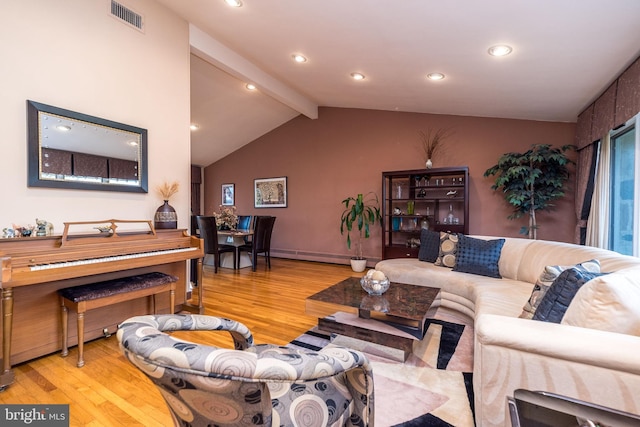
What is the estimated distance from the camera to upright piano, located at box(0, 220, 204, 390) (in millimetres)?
1889

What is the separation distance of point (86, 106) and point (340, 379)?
2.99 meters

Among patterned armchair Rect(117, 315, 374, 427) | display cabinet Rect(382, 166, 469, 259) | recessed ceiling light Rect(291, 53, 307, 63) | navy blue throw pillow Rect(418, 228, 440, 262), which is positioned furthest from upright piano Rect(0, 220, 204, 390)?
display cabinet Rect(382, 166, 469, 259)

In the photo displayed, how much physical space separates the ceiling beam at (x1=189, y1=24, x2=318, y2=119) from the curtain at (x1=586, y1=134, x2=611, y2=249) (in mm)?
4160

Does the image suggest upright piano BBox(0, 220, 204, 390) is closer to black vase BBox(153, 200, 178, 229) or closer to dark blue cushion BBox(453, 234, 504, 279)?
black vase BBox(153, 200, 178, 229)

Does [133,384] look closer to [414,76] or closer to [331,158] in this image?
[414,76]

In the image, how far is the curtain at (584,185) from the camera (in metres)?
3.47

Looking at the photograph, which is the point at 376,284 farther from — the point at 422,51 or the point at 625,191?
the point at 625,191

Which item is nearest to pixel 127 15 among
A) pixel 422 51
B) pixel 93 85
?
pixel 93 85

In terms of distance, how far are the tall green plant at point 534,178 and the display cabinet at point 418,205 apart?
584 mm

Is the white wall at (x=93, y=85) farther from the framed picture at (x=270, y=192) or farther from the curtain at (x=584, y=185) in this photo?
the curtain at (x=584, y=185)

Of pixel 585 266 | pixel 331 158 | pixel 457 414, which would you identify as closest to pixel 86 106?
pixel 457 414

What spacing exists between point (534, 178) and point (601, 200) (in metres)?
0.76

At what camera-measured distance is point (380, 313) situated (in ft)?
7.43

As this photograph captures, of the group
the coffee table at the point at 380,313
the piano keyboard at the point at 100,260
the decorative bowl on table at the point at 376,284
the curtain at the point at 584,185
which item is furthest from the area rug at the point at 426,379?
the curtain at the point at 584,185
